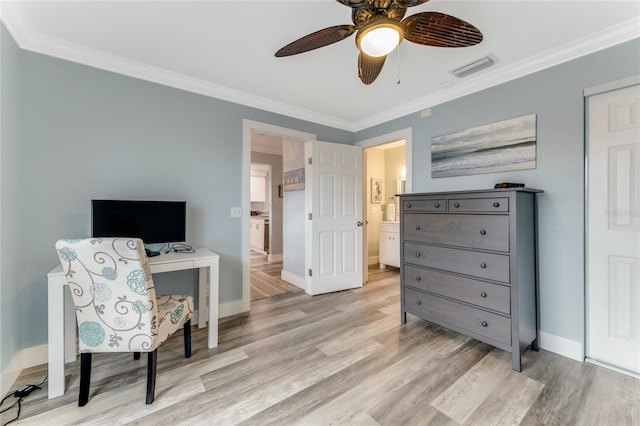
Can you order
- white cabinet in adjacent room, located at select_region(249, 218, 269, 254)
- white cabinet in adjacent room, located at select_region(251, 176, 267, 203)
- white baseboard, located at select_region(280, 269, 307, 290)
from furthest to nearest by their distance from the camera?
white cabinet in adjacent room, located at select_region(251, 176, 267, 203), white cabinet in adjacent room, located at select_region(249, 218, 269, 254), white baseboard, located at select_region(280, 269, 307, 290)

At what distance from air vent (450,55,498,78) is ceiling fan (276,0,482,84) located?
94 centimetres

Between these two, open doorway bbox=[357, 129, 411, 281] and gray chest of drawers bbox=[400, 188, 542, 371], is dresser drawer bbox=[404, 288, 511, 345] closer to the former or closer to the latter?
gray chest of drawers bbox=[400, 188, 542, 371]

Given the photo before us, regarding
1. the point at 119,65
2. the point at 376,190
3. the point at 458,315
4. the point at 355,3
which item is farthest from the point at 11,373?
the point at 376,190

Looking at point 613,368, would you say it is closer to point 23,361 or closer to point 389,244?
point 389,244

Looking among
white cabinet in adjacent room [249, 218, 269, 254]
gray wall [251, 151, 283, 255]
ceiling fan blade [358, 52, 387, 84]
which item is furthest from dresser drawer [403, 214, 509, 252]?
white cabinet in adjacent room [249, 218, 269, 254]

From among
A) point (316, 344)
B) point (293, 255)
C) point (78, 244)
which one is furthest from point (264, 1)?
point (293, 255)

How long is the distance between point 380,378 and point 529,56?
2.78 m

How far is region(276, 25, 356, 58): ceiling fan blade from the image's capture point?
143cm

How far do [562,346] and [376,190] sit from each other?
364 centimetres

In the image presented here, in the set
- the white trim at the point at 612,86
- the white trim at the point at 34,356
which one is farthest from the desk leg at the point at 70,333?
the white trim at the point at 612,86

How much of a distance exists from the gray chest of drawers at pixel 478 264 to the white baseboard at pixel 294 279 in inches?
65.1

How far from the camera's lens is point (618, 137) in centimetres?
185

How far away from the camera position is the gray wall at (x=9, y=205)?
1.68 meters

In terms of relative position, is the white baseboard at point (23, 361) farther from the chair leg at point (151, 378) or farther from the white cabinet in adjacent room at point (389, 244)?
the white cabinet in adjacent room at point (389, 244)
